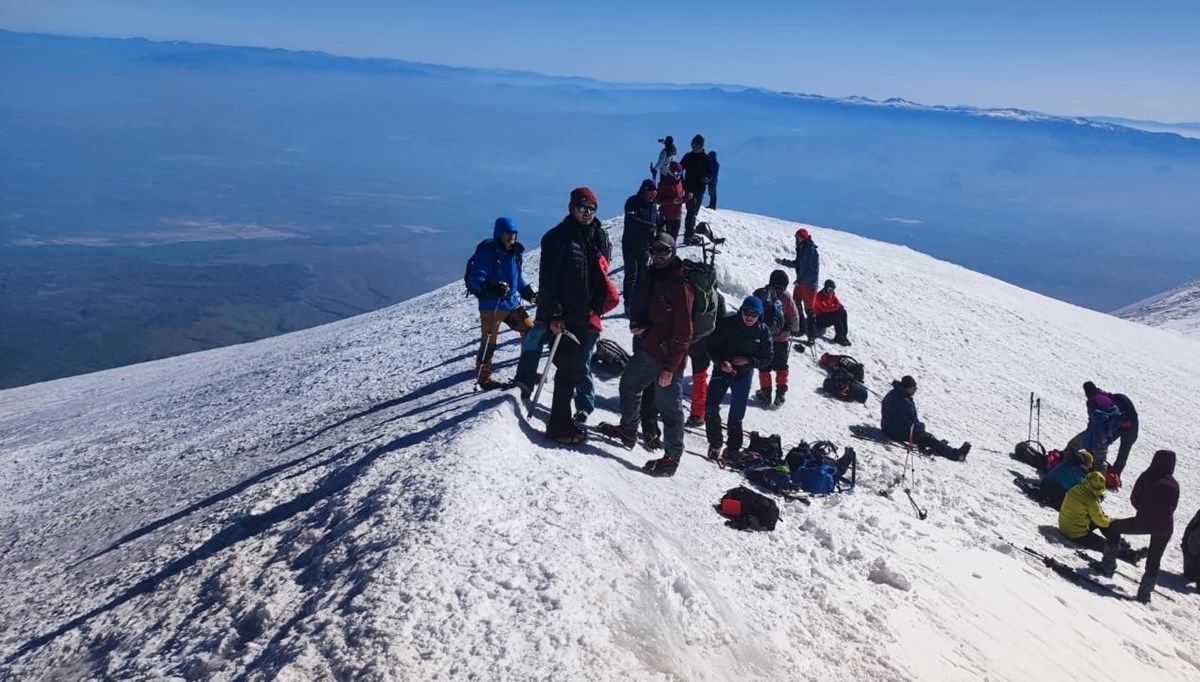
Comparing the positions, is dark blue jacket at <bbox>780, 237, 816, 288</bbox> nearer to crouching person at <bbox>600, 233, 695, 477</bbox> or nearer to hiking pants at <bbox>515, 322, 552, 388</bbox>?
hiking pants at <bbox>515, 322, 552, 388</bbox>

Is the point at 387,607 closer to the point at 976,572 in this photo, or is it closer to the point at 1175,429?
the point at 976,572

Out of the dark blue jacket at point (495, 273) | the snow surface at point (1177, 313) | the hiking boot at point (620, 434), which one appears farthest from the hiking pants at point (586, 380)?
the snow surface at point (1177, 313)

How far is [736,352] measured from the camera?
948 centimetres

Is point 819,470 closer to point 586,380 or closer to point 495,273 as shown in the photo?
point 586,380

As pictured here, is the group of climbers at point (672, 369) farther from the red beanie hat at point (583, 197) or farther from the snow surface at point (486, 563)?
the snow surface at point (486, 563)

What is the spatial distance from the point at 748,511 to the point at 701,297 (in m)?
2.31

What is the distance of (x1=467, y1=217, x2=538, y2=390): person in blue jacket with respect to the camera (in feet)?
30.0

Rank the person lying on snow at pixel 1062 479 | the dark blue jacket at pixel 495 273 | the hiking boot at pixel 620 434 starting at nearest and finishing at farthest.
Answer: the hiking boot at pixel 620 434 < the dark blue jacket at pixel 495 273 < the person lying on snow at pixel 1062 479

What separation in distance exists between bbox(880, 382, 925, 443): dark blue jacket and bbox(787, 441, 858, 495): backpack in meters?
3.03

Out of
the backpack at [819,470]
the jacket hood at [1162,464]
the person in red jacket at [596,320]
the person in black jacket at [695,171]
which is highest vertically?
the person in black jacket at [695,171]

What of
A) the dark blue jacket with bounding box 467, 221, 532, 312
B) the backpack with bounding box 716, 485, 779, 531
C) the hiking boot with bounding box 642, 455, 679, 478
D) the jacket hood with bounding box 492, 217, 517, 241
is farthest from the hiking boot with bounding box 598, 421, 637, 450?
the jacket hood with bounding box 492, 217, 517, 241

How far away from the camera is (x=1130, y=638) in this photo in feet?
25.0

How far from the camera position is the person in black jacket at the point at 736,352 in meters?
9.40

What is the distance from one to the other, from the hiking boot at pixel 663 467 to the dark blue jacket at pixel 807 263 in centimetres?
892
